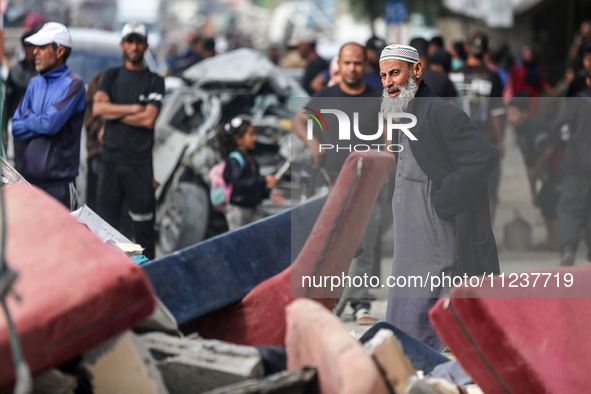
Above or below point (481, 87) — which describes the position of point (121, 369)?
below

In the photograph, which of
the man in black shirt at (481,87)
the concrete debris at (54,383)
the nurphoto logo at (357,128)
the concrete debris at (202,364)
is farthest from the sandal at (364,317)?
the concrete debris at (54,383)

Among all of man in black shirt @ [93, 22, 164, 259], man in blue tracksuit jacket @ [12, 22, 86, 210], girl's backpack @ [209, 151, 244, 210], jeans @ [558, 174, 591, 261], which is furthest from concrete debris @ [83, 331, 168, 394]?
jeans @ [558, 174, 591, 261]

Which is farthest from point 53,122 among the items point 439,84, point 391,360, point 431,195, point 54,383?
point 391,360

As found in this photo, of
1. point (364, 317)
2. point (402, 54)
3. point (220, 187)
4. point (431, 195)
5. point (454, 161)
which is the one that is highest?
point (402, 54)

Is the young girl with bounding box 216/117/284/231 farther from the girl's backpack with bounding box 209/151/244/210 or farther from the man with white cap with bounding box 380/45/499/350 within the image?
the man with white cap with bounding box 380/45/499/350

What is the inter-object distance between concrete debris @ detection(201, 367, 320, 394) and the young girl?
4.86 meters

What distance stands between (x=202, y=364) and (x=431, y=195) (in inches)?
77.3

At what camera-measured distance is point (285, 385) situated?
3.82 meters

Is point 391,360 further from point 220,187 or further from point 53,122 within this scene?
point 220,187

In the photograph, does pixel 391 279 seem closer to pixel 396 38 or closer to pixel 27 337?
pixel 27 337

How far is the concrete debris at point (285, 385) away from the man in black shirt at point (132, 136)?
4091 mm

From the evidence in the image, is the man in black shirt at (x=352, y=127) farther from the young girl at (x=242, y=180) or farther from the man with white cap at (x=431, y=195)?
the young girl at (x=242, y=180)

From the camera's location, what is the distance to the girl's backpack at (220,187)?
885 cm

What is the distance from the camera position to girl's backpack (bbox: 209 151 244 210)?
29.0 ft
